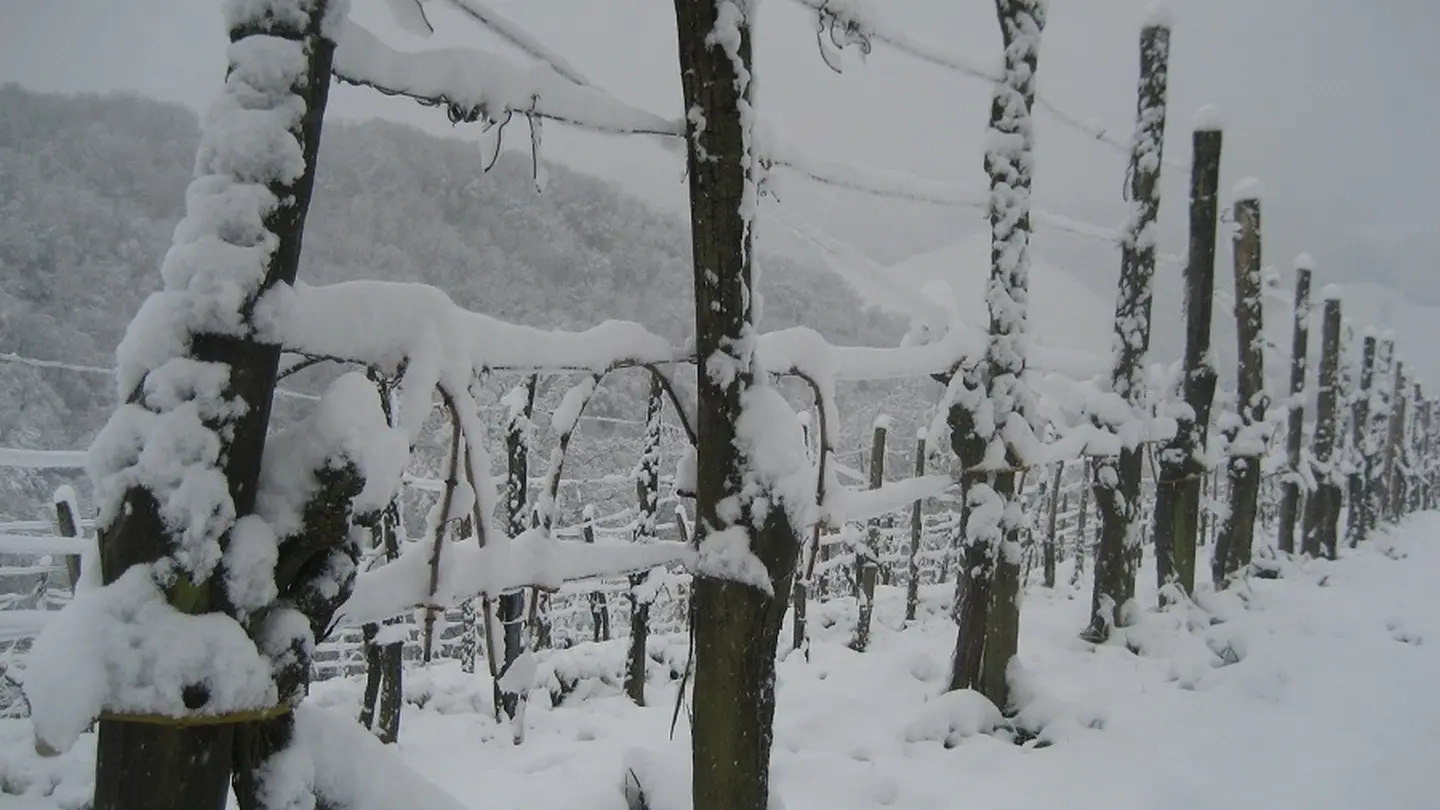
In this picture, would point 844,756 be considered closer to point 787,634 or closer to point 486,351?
point 486,351

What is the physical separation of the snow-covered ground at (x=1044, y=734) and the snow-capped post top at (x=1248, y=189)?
11.9 ft

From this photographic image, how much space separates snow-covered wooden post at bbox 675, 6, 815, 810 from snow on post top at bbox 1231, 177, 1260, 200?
6722mm

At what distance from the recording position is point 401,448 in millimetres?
1146

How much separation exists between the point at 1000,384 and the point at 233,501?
8.94 ft

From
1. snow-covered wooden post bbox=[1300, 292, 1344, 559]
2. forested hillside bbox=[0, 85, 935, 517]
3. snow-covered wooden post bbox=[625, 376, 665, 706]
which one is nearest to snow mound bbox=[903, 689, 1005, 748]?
snow-covered wooden post bbox=[625, 376, 665, 706]

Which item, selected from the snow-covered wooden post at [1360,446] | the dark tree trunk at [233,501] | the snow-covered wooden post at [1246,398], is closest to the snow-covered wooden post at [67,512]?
the dark tree trunk at [233,501]

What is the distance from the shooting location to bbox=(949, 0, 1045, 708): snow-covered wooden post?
311cm

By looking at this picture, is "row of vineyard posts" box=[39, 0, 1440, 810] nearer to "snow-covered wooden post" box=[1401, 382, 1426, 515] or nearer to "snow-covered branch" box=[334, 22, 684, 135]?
"snow-covered branch" box=[334, 22, 684, 135]

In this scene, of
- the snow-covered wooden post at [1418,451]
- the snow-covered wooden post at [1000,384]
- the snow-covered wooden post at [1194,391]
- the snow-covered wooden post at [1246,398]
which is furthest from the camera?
the snow-covered wooden post at [1418,451]

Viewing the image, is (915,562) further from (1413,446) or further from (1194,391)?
(1413,446)

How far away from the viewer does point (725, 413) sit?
5.36ft

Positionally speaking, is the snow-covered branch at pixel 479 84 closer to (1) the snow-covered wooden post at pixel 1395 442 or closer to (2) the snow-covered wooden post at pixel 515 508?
(2) the snow-covered wooden post at pixel 515 508

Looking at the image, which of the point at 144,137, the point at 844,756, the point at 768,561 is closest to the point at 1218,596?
the point at 844,756

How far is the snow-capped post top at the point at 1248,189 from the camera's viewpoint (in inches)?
261
